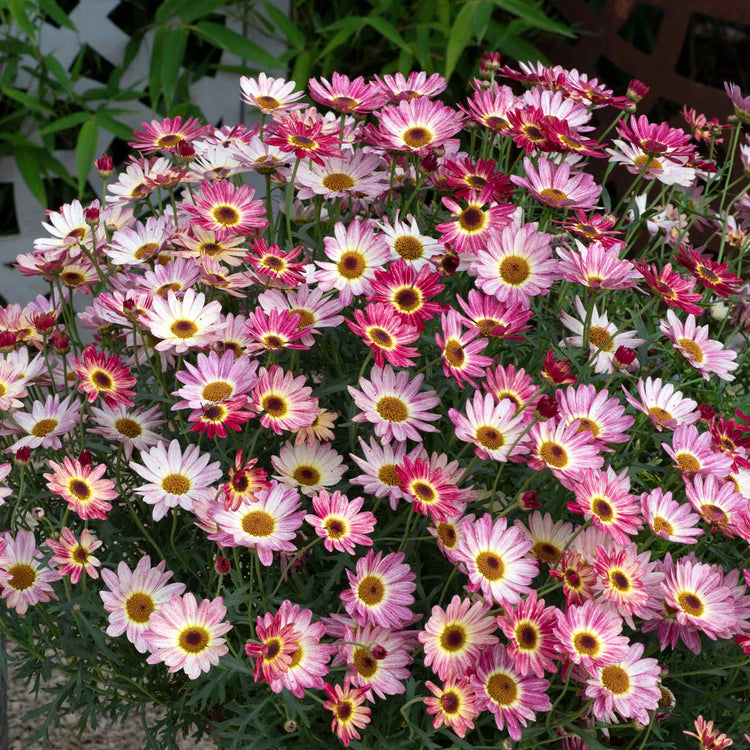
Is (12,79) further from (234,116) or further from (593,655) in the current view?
(593,655)

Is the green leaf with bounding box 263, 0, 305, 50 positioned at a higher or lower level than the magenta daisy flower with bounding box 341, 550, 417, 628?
lower

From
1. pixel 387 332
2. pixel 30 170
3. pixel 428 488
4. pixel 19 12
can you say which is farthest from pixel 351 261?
pixel 30 170

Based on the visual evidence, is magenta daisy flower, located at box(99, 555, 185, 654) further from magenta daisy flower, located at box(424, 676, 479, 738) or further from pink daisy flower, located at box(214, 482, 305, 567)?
magenta daisy flower, located at box(424, 676, 479, 738)

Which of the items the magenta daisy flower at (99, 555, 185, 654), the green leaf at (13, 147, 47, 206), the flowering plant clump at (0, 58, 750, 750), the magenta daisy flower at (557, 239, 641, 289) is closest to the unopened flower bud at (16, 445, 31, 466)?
the flowering plant clump at (0, 58, 750, 750)

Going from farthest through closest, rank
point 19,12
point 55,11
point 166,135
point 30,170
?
point 30,170, point 55,11, point 19,12, point 166,135

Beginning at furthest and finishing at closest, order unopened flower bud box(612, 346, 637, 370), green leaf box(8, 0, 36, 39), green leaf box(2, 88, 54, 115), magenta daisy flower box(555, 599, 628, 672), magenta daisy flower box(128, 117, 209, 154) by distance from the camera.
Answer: green leaf box(2, 88, 54, 115) → green leaf box(8, 0, 36, 39) → magenta daisy flower box(128, 117, 209, 154) → unopened flower bud box(612, 346, 637, 370) → magenta daisy flower box(555, 599, 628, 672)

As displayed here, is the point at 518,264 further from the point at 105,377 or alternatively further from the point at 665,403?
the point at 105,377
